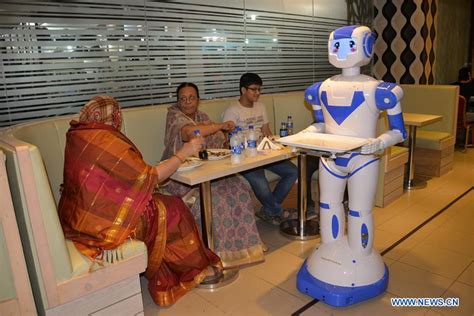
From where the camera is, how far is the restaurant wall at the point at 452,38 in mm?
6992

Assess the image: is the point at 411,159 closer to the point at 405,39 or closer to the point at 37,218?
the point at 405,39

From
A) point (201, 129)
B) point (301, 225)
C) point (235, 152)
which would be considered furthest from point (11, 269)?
point (301, 225)

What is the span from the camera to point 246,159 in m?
2.38

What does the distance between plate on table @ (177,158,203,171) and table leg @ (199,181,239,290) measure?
0.42 ft

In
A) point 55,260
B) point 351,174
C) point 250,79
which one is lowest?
point 55,260

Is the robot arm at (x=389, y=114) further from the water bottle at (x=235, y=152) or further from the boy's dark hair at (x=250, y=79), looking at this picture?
the boy's dark hair at (x=250, y=79)

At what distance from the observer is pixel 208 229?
2420 millimetres

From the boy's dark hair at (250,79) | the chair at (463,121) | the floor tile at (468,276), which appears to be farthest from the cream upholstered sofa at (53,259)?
the chair at (463,121)

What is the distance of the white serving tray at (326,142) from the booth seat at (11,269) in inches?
49.4

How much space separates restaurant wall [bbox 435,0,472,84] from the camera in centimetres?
699

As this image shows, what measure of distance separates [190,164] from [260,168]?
0.99 meters

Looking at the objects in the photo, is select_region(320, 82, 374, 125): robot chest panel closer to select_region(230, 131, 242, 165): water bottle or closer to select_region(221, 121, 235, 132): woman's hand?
select_region(230, 131, 242, 165): water bottle

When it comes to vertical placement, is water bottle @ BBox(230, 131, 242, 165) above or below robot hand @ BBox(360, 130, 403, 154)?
below

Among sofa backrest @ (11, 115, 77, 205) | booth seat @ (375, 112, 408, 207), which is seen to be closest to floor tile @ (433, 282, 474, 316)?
booth seat @ (375, 112, 408, 207)
